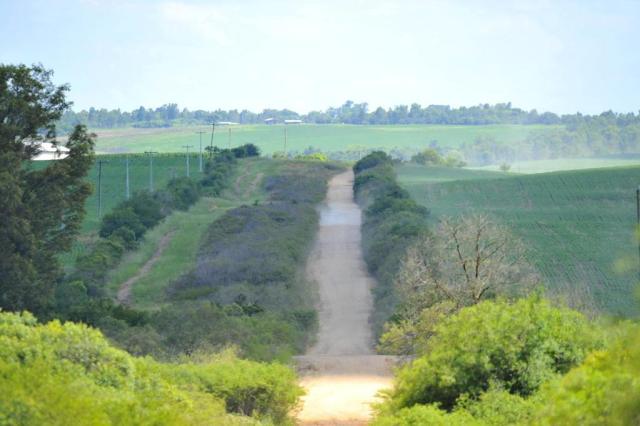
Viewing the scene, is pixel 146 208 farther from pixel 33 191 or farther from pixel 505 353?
pixel 505 353

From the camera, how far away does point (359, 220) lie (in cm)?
7094

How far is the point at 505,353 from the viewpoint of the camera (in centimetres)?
1700

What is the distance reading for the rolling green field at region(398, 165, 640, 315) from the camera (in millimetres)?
46459

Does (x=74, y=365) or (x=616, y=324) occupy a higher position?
(x=616, y=324)

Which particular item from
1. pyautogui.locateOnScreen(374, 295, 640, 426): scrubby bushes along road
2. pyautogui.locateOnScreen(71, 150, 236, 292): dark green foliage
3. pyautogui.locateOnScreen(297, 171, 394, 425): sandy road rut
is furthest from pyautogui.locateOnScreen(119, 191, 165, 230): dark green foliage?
pyautogui.locateOnScreen(374, 295, 640, 426): scrubby bushes along road

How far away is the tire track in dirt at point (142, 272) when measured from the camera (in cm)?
4534

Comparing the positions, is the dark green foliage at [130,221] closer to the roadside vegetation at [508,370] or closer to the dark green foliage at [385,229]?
the dark green foliage at [385,229]

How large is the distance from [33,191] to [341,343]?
1044 cm

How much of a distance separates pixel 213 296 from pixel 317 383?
1466cm

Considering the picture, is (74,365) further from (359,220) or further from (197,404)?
(359,220)

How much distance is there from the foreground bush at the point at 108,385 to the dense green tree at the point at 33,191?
51.6 feet

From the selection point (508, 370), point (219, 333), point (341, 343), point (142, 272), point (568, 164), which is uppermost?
point (508, 370)

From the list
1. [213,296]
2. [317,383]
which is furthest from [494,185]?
[317,383]

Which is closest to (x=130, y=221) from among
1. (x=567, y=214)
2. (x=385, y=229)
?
(x=385, y=229)
